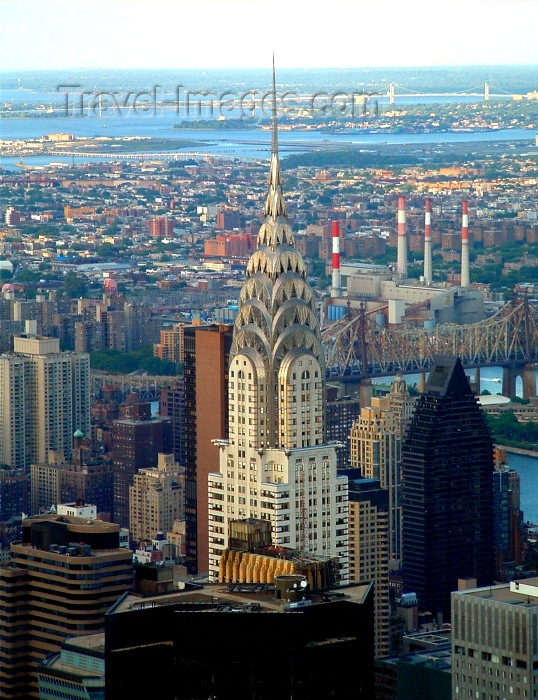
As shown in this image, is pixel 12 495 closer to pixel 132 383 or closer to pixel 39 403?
pixel 39 403

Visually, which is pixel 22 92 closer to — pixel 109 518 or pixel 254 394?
pixel 109 518

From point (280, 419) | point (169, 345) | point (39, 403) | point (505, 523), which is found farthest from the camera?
point (169, 345)

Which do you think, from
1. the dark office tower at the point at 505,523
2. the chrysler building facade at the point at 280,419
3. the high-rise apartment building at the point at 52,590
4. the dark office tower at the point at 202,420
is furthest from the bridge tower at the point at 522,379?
the chrysler building facade at the point at 280,419

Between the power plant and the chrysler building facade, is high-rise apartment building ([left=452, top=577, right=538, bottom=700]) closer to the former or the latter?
the chrysler building facade

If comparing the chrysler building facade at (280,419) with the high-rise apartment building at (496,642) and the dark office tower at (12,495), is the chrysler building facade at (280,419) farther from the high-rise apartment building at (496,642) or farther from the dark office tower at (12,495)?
the dark office tower at (12,495)

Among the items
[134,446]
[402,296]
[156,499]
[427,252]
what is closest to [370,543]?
[156,499]
